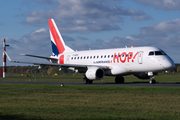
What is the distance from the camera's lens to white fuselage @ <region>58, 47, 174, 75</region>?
103ft

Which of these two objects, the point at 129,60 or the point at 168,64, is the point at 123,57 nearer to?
the point at 129,60

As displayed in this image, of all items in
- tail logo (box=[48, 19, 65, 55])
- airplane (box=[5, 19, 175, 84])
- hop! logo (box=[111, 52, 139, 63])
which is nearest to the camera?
airplane (box=[5, 19, 175, 84])

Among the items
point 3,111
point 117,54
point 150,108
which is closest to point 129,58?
point 117,54

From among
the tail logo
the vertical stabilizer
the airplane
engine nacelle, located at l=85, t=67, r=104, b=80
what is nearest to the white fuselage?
the airplane

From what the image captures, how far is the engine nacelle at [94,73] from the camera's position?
34.0 metres

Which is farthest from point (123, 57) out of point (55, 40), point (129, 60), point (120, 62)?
point (55, 40)

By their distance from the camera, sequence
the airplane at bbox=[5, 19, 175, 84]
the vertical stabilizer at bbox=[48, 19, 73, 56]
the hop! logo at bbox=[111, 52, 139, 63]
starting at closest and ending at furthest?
the airplane at bbox=[5, 19, 175, 84] → the hop! logo at bbox=[111, 52, 139, 63] → the vertical stabilizer at bbox=[48, 19, 73, 56]

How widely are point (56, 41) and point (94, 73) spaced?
15.3 meters

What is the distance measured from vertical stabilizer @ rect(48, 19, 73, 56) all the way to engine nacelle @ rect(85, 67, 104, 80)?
11.5m

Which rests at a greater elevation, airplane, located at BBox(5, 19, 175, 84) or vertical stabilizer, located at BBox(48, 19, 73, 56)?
vertical stabilizer, located at BBox(48, 19, 73, 56)

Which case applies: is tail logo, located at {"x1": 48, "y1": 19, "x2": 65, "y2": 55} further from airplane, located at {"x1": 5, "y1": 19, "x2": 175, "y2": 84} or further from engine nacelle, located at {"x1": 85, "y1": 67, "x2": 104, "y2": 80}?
engine nacelle, located at {"x1": 85, "y1": 67, "x2": 104, "y2": 80}

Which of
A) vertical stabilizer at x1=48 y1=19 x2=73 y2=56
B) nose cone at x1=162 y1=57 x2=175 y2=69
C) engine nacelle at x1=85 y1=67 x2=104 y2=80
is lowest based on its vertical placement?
engine nacelle at x1=85 y1=67 x2=104 y2=80

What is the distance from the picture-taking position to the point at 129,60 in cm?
3347

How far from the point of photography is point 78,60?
136 feet
